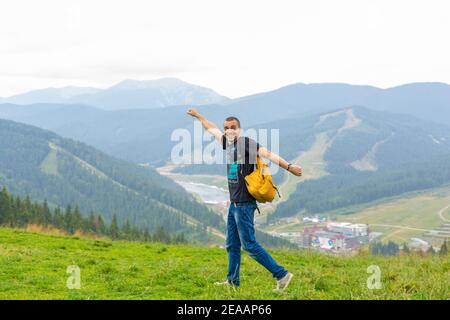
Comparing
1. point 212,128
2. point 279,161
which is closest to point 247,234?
point 279,161

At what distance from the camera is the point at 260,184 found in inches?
347

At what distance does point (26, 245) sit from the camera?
1844 cm

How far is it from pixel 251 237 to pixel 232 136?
1997mm

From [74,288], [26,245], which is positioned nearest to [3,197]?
[26,245]

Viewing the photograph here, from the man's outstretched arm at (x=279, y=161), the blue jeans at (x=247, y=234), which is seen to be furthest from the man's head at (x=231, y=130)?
the blue jeans at (x=247, y=234)

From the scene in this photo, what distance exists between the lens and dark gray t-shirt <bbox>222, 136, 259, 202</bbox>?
9.03 metres

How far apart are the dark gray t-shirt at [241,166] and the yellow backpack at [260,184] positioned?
164mm

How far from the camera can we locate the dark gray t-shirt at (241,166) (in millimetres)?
9031

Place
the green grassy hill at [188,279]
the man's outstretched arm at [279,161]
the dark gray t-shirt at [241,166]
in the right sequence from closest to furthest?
the man's outstretched arm at [279,161]
the green grassy hill at [188,279]
the dark gray t-shirt at [241,166]

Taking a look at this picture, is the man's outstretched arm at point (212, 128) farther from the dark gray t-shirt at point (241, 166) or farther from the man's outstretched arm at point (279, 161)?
the man's outstretched arm at point (279, 161)

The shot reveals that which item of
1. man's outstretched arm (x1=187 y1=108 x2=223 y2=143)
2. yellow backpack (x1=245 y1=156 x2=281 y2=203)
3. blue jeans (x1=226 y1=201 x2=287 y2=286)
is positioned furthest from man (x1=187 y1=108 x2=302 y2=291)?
man's outstretched arm (x1=187 y1=108 x2=223 y2=143)

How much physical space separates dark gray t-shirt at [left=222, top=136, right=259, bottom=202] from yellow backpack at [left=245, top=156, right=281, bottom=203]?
16 centimetres

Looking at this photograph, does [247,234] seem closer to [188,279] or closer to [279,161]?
[279,161]
